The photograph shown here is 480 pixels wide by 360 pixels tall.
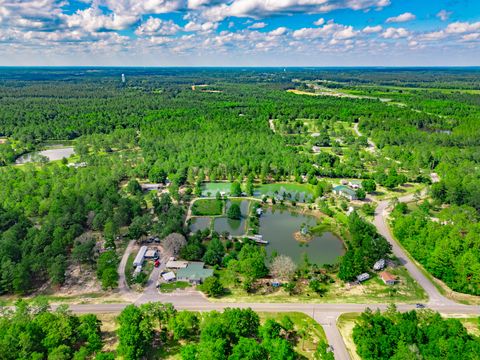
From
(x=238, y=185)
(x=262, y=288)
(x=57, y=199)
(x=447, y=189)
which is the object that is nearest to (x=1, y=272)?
(x=57, y=199)

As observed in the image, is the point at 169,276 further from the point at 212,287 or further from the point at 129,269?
the point at 212,287

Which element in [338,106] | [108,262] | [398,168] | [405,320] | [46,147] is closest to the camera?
[405,320]

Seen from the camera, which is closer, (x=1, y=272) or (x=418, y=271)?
(x=1, y=272)

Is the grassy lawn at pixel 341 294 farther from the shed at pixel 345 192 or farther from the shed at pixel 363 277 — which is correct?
the shed at pixel 345 192

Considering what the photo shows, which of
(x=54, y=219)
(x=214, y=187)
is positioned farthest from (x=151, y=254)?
(x=214, y=187)

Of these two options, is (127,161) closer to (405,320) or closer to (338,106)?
(405,320)

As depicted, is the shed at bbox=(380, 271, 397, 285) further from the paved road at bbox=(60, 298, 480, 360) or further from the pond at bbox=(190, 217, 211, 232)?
the pond at bbox=(190, 217, 211, 232)
